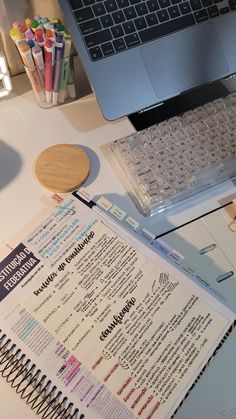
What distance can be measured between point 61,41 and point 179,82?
20 centimetres

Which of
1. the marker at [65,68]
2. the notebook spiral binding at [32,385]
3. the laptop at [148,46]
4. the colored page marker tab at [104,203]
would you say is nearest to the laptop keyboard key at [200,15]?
the laptop at [148,46]

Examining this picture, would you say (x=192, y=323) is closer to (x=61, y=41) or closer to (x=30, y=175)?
(x=30, y=175)

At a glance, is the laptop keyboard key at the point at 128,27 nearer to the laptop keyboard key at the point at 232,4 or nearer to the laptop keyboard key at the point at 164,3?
the laptop keyboard key at the point at 164,3

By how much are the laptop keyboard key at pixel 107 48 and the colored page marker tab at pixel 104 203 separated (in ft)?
0.77

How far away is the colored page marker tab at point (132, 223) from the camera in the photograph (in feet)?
2.20

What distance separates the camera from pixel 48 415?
554 mm

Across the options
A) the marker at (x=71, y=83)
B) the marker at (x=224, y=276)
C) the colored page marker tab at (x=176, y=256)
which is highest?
the marker at (x=71, y=83)

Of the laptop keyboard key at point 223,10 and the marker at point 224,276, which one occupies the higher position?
the laptop keyboard key at point 223,10

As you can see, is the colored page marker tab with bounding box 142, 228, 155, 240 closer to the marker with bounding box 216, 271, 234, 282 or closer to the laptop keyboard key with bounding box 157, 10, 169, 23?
the marker with bounding box 216, 271, 234, 282

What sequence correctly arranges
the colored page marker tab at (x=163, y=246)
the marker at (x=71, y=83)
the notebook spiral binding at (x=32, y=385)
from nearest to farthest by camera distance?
1. the notebook spiral binding at (x=32, y=385)
2. the colored page marker tab at (x=163, y=246)
3. the marker at (x=71, y=83)

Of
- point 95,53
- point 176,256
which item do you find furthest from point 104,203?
point 95,53

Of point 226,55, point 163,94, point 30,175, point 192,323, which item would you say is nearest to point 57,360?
point 192,323

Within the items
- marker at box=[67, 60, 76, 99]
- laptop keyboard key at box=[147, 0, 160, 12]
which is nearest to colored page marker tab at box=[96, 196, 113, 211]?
marker at box=[67, 60, 76, 99]

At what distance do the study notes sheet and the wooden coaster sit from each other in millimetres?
78
